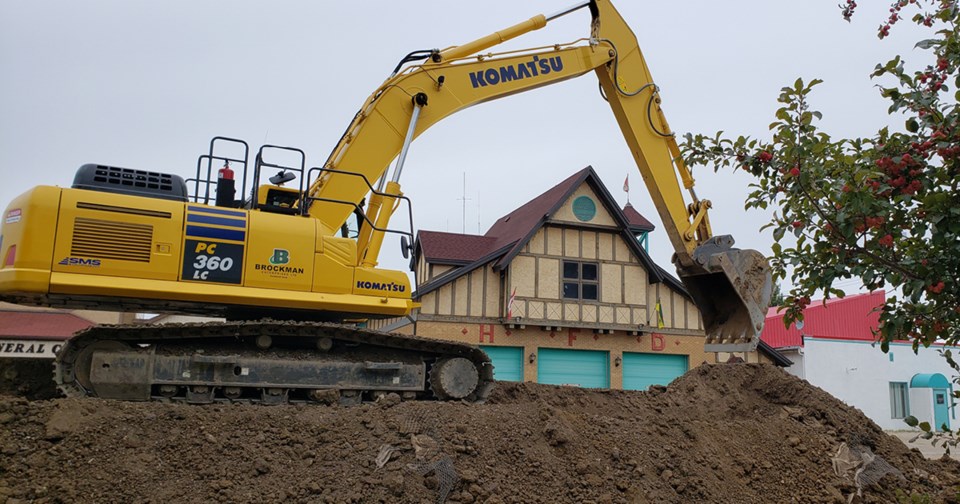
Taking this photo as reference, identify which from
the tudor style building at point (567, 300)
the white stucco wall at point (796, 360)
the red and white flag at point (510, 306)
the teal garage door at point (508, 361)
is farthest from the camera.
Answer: the white stucco wall at point (796, 360)

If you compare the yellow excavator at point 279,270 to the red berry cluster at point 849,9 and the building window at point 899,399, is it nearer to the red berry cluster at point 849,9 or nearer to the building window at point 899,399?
the red berry cluster at point 849,9

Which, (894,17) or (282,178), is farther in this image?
(282,178)

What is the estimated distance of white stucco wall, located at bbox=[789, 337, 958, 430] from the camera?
27.0m

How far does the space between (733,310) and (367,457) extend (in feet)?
16.8

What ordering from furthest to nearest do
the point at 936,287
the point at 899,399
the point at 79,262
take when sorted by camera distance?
the point at 899,399, the point at 79,262, the point at 936,287

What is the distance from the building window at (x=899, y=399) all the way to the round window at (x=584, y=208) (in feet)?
48.1

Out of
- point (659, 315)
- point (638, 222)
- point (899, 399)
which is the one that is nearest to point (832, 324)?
point (899, 399)

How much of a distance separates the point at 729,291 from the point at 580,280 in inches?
494

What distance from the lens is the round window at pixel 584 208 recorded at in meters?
22.4

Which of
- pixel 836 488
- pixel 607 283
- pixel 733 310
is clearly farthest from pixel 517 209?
pixel 836 488

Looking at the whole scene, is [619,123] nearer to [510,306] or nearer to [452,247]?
[510,306]

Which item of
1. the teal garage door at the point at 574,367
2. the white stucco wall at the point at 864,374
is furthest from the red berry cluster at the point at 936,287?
the white stucco wall at the point at 864,374

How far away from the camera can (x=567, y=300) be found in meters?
21.7

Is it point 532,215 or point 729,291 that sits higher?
point 532,215
